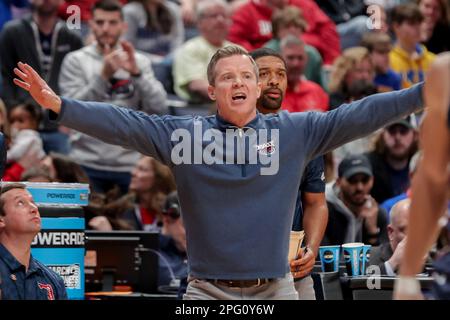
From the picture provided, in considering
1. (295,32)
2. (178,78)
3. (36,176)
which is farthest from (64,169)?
(295,32)

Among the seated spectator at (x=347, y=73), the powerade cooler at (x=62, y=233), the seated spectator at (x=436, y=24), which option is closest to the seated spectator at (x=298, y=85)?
the seated spectator at (x=347, y=73)

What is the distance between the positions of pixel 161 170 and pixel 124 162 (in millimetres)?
473

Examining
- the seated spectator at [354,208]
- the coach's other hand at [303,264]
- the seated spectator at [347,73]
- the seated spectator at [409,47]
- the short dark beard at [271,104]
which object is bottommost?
the coach's other hand at [303,264]

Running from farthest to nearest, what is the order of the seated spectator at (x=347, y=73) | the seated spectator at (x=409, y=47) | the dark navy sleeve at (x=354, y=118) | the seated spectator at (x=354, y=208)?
the seated spectator at (x=409, y=47), the seated spectator at (x=347, y=73), the seated spectator at (x=354, y=208), the dark navy sleeve at (x=354, y=118)

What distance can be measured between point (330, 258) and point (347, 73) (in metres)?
4.84

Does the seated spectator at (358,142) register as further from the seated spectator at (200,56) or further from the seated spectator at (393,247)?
the seated spectator at (393,247)

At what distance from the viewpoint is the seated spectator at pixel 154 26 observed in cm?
1130

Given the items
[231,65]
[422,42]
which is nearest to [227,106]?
[231,65]

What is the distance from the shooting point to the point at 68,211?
22.3ft

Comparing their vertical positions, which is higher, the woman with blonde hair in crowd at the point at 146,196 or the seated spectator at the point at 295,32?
the seated spectator at the point at 295,32

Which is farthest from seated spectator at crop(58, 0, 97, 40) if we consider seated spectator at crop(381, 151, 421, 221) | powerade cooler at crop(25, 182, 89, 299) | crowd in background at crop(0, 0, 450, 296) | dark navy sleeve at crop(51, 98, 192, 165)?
dark navy sleeve at crop(51, 98, 192, 165)

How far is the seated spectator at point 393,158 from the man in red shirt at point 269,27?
2.05 metres

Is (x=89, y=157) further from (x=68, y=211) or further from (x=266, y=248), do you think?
(x=266, y=248)

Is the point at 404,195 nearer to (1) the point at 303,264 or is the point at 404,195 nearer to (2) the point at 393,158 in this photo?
(2) the point at 393,158
